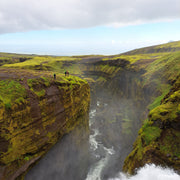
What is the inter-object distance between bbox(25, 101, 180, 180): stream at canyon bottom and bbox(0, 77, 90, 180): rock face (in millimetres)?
1983

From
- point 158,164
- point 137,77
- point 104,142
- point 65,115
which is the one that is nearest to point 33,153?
point 65,115

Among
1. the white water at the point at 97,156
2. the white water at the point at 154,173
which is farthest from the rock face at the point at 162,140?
the white water at the point at 97,156

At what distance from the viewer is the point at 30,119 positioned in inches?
774

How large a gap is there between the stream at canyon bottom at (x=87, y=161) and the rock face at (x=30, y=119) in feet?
6.51

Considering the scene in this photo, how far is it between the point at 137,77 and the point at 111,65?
36.2 m

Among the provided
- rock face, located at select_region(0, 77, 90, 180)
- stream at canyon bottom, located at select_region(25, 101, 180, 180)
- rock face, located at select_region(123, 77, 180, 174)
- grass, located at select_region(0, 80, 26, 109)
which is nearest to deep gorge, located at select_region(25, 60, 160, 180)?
stream at canyon bottom, located at select_region(25, 101, 180, 180)

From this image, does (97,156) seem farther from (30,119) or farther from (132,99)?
(132,99)

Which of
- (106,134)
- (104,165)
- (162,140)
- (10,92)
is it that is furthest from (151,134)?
(106,134)

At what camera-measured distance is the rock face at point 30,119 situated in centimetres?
1688

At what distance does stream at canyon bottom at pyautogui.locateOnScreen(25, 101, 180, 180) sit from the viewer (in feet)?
53.3

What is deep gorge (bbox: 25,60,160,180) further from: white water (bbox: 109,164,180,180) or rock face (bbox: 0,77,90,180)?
white water (bbox: 109,164,180,180)

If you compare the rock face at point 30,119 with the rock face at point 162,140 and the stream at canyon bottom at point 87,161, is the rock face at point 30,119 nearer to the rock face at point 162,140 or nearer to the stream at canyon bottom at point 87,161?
the stream at canyon bottom at point 87,161

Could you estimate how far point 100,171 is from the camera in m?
29.5

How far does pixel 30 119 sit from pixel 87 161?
18061 mm
